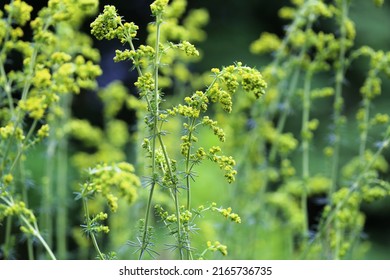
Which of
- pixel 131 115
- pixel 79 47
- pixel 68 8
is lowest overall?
pixel 68 8

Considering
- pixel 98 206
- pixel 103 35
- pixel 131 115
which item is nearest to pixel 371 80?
pixel 103 35

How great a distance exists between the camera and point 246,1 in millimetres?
9352

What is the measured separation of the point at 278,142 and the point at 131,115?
482cm

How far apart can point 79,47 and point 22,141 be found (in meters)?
1.50

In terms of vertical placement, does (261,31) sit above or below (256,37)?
above

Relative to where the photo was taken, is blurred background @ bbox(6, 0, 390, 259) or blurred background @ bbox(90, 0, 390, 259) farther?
blurred background @ bbox(90, 0, 390, 259)

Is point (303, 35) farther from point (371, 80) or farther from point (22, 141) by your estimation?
point (22, 141)

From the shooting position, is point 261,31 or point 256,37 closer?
point 256,37

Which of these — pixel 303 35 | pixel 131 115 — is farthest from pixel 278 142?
pixel 131 115

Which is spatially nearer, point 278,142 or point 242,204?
point 278,142

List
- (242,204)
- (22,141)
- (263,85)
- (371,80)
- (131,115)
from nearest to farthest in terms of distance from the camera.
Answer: (263,85)
(22,141)
(371,80)
(242,204)
(131,115)

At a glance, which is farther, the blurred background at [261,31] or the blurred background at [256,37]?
the blurred background at [261,31]

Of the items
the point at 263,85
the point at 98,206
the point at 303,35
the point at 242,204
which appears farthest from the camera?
the point at 98,206

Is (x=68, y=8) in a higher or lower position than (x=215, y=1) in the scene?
lower
